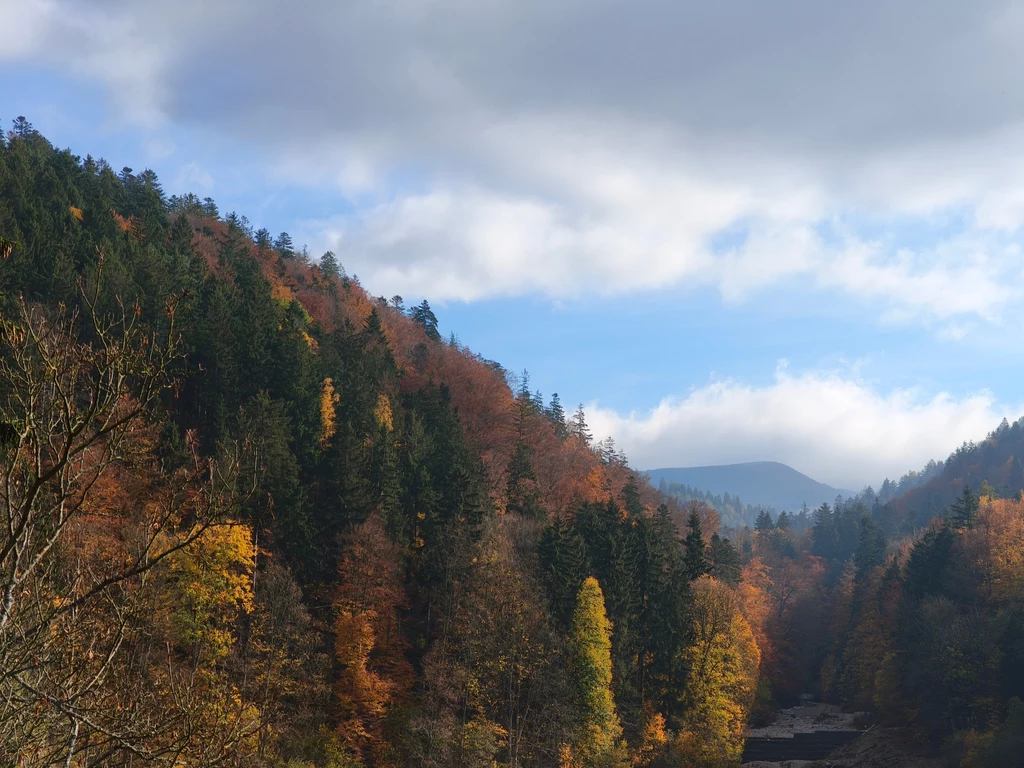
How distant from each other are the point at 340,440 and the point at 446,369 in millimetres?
39233

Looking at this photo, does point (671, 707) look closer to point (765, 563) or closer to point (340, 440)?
point (340, 440)

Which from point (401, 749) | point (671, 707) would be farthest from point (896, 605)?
point (401, 749)

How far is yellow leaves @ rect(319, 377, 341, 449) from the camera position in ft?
179

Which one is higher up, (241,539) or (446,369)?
(446,369)

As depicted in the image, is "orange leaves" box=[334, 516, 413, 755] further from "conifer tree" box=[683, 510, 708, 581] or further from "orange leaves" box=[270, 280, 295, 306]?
"orange leaves" box=[270, 280, 295, 306]

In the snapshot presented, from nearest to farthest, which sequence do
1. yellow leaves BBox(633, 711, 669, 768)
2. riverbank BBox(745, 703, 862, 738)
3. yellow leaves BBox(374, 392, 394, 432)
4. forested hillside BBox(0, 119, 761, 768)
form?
forested hillside BBox(0, 119, 761, 768) → yellow leaves BBox(633, 711, 669, 768) → yellow leaves BBox(374, 392, 394, 432) → riverbank BBox(745, 703, 862, 738)

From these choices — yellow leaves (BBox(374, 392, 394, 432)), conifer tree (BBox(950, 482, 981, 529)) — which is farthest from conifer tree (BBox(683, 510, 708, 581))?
conifer tree (BBox(950, 482, 981, 529))

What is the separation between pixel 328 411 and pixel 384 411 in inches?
364

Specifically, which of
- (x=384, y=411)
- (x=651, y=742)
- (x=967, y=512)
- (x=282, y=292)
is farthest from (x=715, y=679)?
(x=282, y=292)

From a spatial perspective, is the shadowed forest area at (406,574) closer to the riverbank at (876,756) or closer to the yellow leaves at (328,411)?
the yellow leaves at (328,411)

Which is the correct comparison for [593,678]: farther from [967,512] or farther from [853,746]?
[967,512]

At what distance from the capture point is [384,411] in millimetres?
66438

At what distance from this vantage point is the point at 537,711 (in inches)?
1665

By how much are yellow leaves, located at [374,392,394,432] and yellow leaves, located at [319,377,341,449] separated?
4.10m
